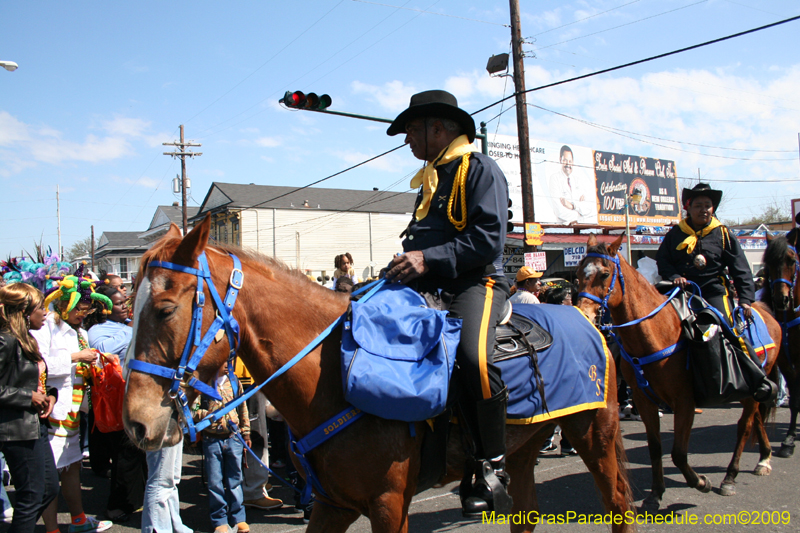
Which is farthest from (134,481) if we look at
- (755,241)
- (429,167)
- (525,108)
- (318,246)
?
(318,246)

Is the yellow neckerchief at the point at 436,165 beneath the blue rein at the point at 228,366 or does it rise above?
above

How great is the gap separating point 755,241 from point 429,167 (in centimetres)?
2779

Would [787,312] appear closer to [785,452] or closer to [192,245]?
[785,452]

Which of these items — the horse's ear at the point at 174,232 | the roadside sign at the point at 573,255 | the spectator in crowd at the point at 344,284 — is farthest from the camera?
the roadside sign at the point at 573,255

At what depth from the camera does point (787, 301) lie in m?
7.27

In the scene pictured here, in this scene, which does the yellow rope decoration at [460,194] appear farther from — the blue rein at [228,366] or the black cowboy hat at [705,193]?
the black cowboy hat at [705,193]

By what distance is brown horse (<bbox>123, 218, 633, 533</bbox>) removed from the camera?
2.20m

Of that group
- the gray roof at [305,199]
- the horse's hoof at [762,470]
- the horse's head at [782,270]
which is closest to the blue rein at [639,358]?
the horse's hoof at [762,470]

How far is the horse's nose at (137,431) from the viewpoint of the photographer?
2.08m

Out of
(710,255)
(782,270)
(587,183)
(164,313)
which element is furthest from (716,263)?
(587,183)

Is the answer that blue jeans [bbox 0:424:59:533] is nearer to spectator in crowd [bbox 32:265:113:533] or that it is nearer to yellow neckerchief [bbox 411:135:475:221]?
spectator in crowd [bbox 32:265:113:533]

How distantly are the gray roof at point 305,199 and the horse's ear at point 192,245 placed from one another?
38572mm

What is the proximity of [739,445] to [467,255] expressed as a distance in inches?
193

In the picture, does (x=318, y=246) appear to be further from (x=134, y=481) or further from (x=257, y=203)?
(x=134, y=481)
